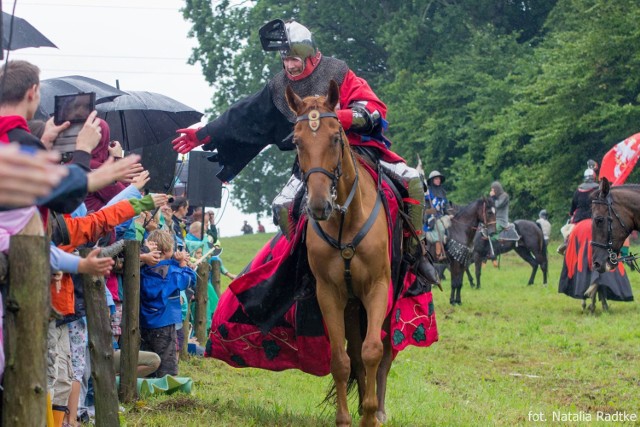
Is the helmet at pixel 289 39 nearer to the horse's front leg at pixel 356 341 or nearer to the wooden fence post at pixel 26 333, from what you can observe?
the horse's front leg at pixel 356 341

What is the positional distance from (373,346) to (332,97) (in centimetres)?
166

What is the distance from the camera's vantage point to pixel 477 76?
4247 centimetres

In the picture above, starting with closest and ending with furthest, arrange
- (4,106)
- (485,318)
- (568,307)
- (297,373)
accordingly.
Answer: (4,106) < (297,373) < (485,318) < (568,307)

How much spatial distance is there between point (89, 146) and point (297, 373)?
6.80m

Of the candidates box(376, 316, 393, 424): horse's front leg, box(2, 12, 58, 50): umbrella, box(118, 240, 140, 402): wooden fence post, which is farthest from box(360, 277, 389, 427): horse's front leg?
box(2, 12, 58, 50): umbrella

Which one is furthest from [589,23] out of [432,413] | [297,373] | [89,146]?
[89,146]

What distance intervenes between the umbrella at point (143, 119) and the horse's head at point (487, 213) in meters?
11.1

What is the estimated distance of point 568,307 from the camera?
62.5 feet

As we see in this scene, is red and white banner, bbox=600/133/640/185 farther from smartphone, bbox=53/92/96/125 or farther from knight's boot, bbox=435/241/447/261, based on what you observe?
smartphone, bbox=53/92/96/125

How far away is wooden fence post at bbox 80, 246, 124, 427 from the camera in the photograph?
629 cm

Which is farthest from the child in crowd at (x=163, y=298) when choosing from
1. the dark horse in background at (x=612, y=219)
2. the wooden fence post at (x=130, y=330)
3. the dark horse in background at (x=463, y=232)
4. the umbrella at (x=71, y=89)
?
the dark horse in background at (x=463, y=232)

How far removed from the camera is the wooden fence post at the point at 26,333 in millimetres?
4426

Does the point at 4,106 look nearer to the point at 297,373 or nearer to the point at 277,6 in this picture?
the point at 297,373

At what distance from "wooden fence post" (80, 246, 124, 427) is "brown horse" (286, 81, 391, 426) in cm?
154
